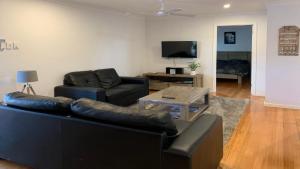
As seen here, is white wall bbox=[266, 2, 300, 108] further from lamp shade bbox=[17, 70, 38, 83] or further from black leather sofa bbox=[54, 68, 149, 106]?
lamp shade bbox=[17, 70, 38, 83]

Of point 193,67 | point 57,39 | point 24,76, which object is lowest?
point 24,76

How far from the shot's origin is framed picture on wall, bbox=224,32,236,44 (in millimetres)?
10305

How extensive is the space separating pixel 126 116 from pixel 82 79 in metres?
3.57

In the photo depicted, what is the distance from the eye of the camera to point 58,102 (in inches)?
104

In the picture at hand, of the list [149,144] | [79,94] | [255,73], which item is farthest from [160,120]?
[255,73]

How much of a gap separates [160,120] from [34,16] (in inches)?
145

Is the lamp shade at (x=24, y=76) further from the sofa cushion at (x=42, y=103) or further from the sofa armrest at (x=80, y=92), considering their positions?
the sofa cushion at (x=42, y=103)

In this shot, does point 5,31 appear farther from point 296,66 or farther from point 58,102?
point 296,66

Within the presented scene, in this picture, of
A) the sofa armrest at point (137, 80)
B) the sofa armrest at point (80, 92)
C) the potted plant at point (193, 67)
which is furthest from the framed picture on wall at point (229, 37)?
the sofa armrest at point (80, 92)

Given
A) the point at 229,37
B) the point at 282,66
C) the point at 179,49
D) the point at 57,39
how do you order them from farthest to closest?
the point at 229,37 < the point at 179,49 < the point at 282,66 < the point at 57,39

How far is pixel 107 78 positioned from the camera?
6.23m

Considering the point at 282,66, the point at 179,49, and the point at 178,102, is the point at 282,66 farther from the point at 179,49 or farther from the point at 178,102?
the point at 179,49

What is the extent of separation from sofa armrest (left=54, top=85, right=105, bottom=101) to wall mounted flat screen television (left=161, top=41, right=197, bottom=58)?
349cm

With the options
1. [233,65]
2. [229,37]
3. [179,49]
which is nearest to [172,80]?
[179,49]
